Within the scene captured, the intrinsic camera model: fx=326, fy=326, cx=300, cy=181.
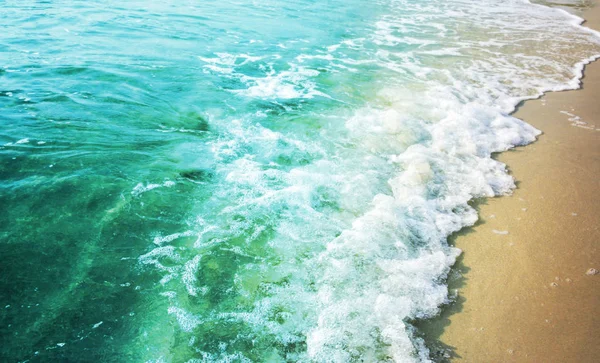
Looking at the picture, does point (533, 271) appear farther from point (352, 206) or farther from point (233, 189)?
point (233, 189)

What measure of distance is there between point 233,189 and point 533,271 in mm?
4525

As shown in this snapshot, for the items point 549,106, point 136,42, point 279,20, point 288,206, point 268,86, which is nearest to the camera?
point 288,206

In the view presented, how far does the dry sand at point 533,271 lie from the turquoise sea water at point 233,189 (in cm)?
32

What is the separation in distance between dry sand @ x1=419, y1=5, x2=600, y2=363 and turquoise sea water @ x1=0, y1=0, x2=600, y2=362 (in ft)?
1.05

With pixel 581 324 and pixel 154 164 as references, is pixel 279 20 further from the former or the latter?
pixel 581 324

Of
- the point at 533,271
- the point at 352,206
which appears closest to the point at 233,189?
the point at 352,206

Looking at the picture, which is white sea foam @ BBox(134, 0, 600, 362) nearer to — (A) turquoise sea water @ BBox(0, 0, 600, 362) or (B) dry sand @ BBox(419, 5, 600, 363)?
(A) turquoise sea water @ BBox(0, 0, 600, 362)

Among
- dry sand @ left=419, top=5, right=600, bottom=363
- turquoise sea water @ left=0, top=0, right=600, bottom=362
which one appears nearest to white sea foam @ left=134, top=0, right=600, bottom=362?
turquoise sea water @ left=0, top=0, right=600, bottom=362

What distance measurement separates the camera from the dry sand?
351cm

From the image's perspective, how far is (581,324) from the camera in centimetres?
370

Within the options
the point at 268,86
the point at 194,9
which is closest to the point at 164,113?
the point at 268,86

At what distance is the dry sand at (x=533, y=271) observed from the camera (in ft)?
11.5

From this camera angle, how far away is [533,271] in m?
4.30

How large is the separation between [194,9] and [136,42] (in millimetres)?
6353
